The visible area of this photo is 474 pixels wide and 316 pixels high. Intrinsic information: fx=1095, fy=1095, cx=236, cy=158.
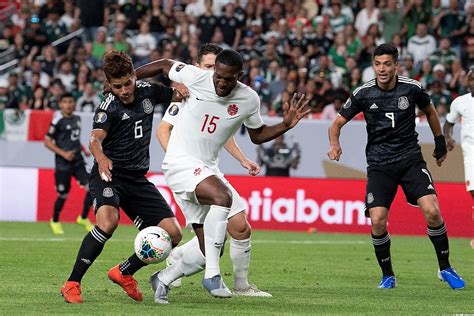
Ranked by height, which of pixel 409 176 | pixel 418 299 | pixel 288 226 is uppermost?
pixel 409 176

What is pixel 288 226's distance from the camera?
67.4ft

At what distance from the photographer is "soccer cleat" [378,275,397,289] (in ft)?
37.2

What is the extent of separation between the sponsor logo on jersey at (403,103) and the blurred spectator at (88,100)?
13.2 m

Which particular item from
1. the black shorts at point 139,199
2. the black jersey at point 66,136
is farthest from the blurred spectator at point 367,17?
the black shorts at point 139,199

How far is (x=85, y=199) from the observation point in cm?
1942

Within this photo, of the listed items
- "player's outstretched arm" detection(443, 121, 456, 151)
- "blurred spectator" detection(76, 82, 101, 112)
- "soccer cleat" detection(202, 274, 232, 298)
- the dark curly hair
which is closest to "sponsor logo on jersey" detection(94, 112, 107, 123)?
the dark curly hair

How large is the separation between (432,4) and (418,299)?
56.2ft

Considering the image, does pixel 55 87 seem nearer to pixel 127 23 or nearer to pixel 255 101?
pixel 127 23

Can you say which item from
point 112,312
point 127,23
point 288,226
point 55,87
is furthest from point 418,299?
point 127,23

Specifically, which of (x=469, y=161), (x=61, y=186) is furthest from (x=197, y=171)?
(x=61, y=186)

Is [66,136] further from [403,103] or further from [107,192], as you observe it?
[107,192]

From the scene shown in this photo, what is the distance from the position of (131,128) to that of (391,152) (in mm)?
3059

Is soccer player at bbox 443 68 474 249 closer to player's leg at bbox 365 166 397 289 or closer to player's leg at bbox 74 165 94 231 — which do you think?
player's leg at bbox 365 166 397 289

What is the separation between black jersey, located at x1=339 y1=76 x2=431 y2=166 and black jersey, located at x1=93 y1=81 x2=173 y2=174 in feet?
8.06
